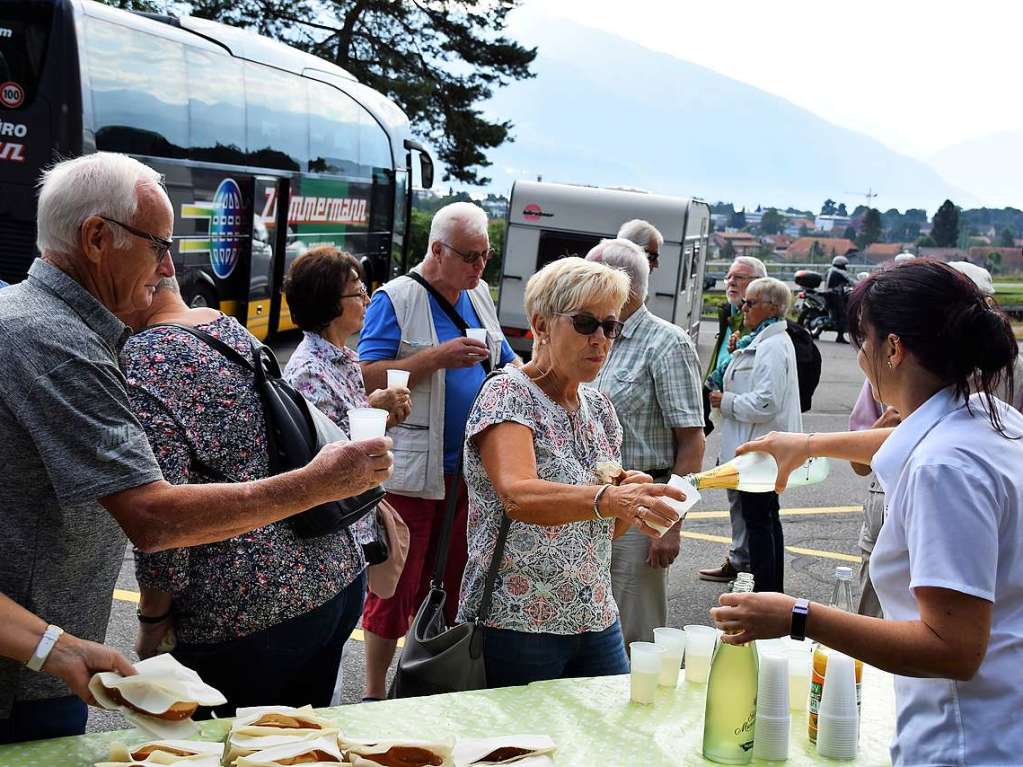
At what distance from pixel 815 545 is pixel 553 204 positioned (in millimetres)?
6720

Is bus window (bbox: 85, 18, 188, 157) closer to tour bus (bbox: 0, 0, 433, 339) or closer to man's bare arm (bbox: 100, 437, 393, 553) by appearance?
tour bus (bbox: 0, 0, 433, 339)

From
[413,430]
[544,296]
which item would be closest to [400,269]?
[413,430]

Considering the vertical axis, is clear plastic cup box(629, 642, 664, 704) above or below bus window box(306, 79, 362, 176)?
below

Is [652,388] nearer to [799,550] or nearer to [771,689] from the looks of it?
[771,689]

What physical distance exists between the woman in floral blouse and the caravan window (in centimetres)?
951

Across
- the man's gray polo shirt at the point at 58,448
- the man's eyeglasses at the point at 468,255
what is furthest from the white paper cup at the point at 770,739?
the man's eyeglasses at the point at 468,255

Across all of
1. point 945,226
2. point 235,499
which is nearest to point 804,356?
point 235,499

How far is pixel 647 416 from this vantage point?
4344mm

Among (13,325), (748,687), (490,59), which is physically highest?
(490,59)

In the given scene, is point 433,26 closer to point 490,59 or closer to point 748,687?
point 490,59

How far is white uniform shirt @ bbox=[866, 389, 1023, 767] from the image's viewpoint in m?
1.90

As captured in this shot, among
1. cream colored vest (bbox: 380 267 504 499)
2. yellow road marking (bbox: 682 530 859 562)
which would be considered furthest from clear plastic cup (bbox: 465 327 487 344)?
yellow road marking (bbox: 682 530 859 562)

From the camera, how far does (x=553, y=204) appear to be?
1368 centimetres

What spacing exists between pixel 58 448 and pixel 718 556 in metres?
6.09
